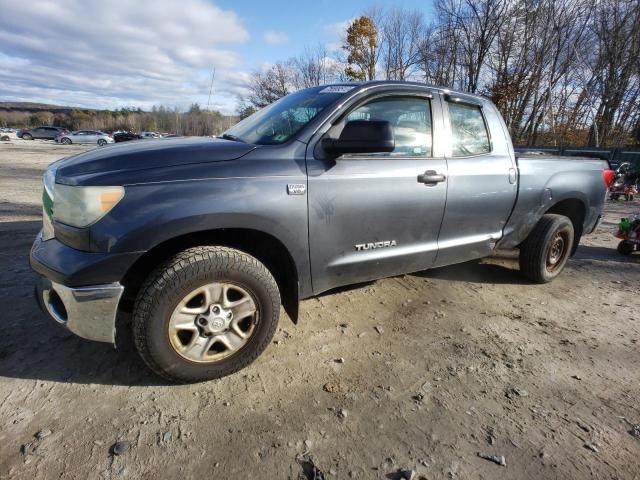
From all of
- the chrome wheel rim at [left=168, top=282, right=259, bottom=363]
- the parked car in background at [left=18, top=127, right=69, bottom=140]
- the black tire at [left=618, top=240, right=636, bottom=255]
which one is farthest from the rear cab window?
the parked car in background at [left=18, top=127, right=69, bottom=140]

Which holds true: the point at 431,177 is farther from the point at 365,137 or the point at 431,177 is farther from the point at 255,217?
the point at 255,217

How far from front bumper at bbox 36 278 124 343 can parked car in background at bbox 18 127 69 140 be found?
56363 mm

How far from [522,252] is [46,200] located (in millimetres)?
4089

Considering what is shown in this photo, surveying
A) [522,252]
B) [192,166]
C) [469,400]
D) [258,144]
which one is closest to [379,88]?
[258,144]

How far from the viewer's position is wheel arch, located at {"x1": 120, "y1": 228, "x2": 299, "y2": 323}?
7.27 ft

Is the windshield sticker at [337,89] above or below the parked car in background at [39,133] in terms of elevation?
above

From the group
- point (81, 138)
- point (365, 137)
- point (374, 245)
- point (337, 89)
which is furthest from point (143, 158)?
point (81, 138)

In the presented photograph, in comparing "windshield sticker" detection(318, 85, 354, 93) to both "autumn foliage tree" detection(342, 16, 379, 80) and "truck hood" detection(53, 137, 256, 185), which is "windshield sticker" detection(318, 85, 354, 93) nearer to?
"truck hood" detection(53, 137, 256, 185)

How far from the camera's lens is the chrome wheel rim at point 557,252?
406 cm

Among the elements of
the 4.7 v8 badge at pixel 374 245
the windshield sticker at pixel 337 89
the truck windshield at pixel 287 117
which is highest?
the windshield sticker at pixel 337 89

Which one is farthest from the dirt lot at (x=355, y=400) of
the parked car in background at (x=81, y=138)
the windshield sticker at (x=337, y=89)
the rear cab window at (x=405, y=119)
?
the parked car in background at (x=81, y=138)

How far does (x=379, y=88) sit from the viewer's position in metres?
2.76

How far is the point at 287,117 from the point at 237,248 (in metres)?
1.05

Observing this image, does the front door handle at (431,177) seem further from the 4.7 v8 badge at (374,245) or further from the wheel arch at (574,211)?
the wheel arch at (574,211)
